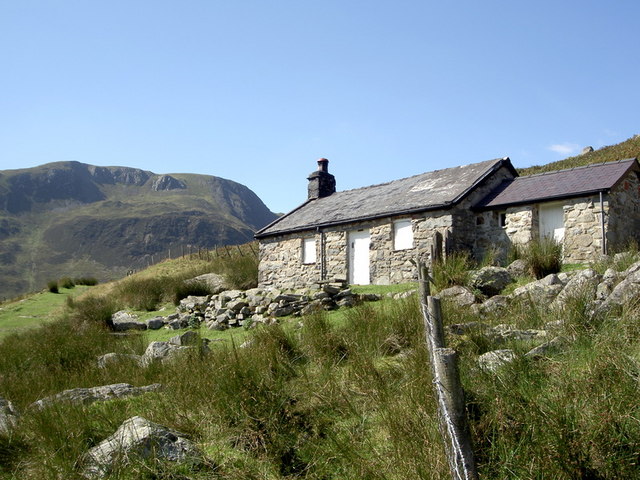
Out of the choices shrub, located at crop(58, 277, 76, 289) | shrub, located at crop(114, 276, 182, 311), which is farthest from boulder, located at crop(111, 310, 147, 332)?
shrub, located at crop(58, 277, 76, 289)

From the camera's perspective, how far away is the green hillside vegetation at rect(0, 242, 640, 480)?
3.42m

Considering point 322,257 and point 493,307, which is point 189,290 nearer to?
point 322,257

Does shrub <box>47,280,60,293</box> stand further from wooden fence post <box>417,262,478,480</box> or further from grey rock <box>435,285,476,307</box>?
wooden fence post <box>417,262,478,480</box>

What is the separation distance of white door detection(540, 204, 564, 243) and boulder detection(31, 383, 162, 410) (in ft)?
41.1

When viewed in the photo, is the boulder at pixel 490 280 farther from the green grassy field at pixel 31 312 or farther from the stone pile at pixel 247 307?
the green grassy field at pixel 31 312

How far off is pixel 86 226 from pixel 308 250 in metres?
130

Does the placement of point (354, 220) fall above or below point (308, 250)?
above

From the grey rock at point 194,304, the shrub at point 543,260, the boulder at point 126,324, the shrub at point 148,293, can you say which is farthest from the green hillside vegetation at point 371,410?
the shrub at point 148,293

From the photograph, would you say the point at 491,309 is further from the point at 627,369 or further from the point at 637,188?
the point at 637,188

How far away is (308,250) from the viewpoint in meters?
19.5

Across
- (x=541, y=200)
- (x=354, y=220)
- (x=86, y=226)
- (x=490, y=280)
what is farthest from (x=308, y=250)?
(x=86, y=226)

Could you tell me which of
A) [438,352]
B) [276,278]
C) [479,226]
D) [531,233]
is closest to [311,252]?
[276,278]

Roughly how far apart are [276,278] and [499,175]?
353 inches

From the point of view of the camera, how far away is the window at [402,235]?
16547 mm
